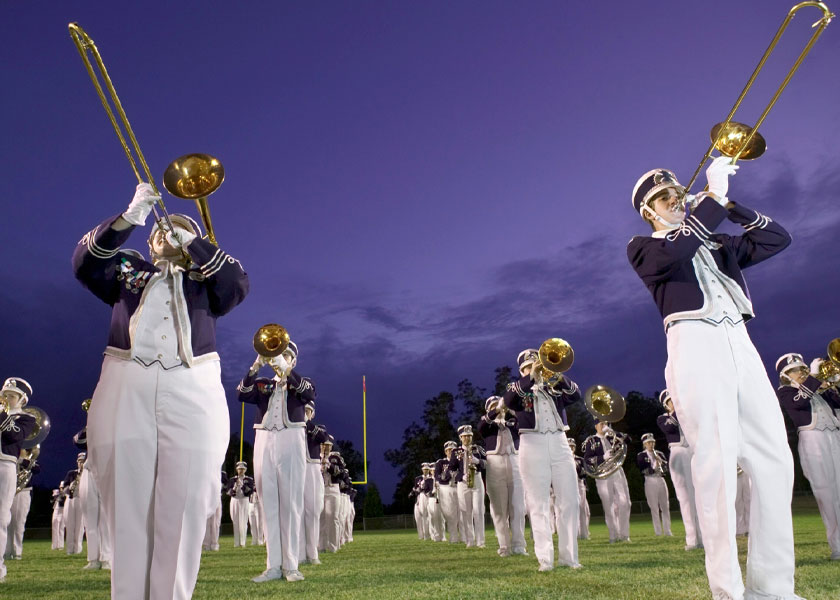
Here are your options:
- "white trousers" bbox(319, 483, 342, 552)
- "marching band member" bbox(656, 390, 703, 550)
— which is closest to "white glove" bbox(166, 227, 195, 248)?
"marching band member" bbox(656, 390, 703, 550)

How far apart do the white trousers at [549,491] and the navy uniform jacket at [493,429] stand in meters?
3.27

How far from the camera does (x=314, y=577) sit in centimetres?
798

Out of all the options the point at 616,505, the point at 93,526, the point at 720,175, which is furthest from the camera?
the point at 616,505

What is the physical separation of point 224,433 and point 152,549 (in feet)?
2.24

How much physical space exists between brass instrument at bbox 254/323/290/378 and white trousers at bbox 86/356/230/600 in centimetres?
419

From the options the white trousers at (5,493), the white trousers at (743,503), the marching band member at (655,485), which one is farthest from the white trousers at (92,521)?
the marching band member at (655,485)

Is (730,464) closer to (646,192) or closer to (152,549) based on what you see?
(646,192)

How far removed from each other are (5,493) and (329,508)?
24.4 ft

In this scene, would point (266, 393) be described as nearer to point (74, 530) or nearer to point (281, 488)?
point (281, 488)

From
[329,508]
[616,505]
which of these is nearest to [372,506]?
[329,508]

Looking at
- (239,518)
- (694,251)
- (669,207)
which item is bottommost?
(239,518)

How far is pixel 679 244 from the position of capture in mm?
4316

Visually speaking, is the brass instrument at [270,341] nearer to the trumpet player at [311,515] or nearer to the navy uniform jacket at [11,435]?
the trumpet player at [311,515]

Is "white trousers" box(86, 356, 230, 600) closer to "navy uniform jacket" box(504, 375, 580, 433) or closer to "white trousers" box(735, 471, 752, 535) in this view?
"navy uniform jacket" box(504, 375, 580, 433)
